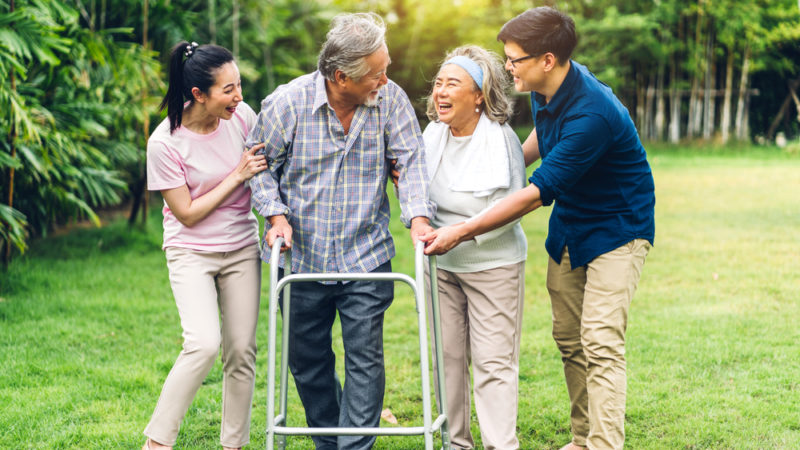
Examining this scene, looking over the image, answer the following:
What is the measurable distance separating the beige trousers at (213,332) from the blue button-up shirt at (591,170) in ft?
4.07

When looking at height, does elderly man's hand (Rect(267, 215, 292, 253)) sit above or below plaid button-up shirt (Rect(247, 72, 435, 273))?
below

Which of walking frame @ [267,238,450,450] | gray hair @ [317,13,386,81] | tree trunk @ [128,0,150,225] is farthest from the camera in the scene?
tree trunk @ [128,0,150,225]

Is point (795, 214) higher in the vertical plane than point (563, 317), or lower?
lower

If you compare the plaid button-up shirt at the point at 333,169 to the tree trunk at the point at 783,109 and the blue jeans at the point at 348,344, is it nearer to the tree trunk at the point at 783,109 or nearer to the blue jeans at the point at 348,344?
the blue jeans at the point at 348,344

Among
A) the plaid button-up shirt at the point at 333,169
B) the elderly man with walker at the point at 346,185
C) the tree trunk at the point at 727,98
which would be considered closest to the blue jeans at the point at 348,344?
the elderly man with walker at the point at 346,185

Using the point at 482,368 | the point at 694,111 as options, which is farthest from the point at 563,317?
the point at 694,111

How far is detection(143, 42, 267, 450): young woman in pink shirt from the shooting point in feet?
10.3

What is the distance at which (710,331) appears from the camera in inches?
214

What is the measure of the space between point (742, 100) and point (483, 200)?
2216 cm

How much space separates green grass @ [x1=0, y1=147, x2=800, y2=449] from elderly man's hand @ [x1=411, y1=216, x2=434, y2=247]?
1.26m

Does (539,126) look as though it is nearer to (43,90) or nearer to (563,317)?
(563,317)

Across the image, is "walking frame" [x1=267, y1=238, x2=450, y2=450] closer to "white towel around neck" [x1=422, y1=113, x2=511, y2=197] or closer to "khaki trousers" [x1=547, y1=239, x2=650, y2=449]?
"white towel around neck" [x1=422, y1=113, x2=511, y2=197]

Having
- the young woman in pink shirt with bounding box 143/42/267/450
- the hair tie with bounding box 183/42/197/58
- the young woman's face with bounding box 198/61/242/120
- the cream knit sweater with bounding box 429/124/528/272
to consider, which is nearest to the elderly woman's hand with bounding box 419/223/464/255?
the cream knit sweater with bounding box 429/124/528/272

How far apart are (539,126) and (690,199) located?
9345mm
